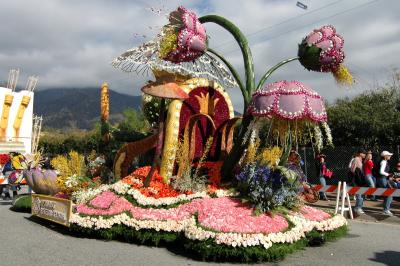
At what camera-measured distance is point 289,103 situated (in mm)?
7496

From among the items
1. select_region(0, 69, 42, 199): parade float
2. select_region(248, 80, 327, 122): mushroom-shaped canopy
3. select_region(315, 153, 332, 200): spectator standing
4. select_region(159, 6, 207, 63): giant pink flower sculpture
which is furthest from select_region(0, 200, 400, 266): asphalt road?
select_region(0, 69, 42, 199): parade float

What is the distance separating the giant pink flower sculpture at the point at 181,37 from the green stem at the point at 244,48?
2.43 feet

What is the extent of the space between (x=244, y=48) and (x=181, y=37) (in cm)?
133

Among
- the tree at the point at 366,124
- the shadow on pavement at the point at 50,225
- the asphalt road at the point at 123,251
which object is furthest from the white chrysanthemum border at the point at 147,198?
the tree at the point at 366,124

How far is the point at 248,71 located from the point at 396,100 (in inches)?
711

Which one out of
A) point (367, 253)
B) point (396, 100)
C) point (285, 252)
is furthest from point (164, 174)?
point (396, 100)

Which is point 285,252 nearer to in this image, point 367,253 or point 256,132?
point 367,253

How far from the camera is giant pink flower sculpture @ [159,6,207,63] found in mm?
8531

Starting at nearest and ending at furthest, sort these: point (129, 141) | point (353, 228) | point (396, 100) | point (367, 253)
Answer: point (367, 253), point (353, 228), point (129, 141), point (396, 100)

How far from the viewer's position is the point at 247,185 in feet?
26.0

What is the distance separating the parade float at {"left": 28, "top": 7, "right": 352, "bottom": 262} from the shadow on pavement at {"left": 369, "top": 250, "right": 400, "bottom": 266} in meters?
0.92

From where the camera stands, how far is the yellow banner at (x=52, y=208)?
28.0 ft

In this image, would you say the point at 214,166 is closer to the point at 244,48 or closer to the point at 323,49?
the point at 244,48

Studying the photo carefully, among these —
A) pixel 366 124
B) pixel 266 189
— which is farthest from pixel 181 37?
pixel 366 124
